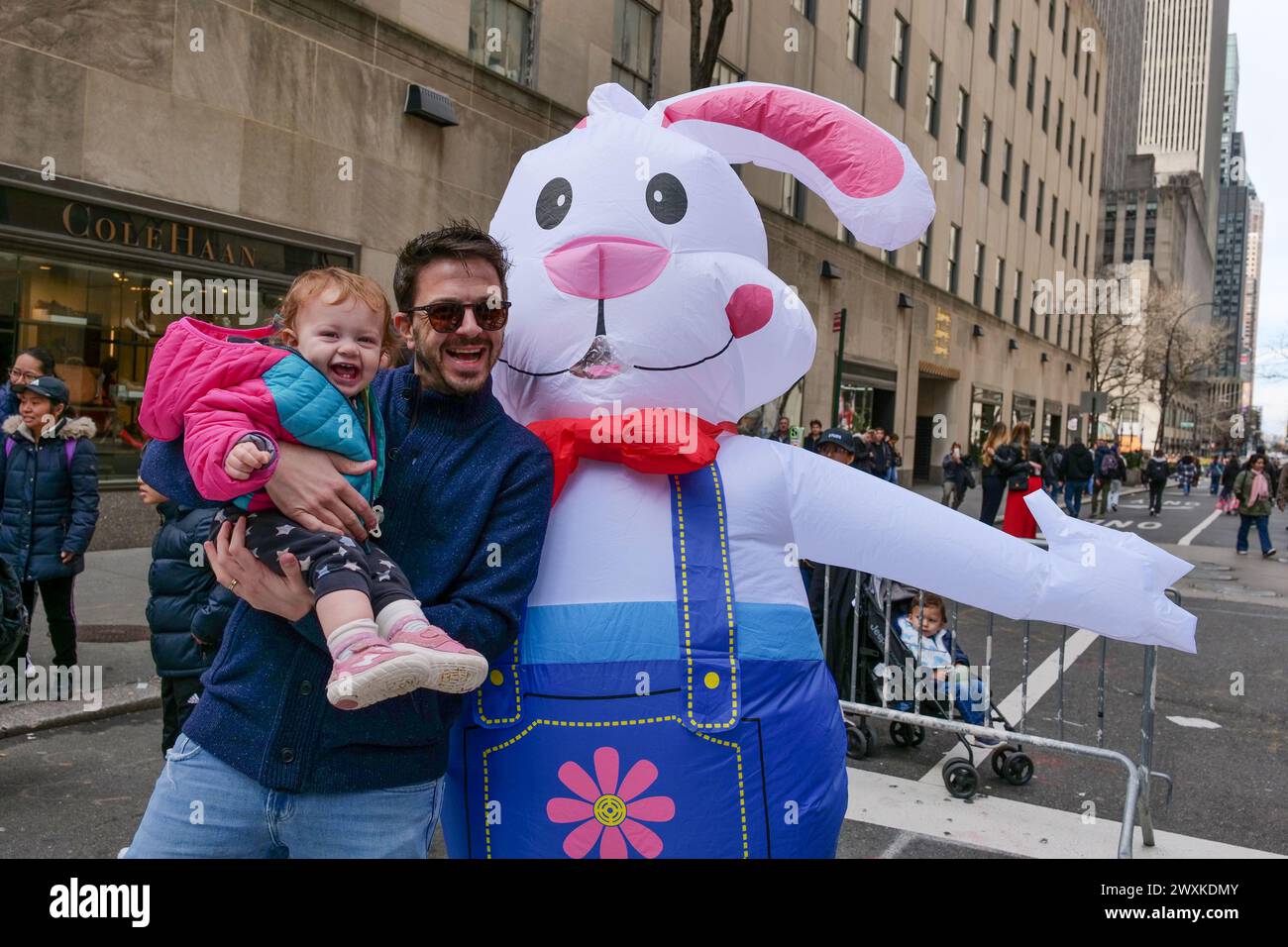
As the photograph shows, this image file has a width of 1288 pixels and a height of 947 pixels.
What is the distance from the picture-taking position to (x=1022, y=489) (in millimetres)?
13539

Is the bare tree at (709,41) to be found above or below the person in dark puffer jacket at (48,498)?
above

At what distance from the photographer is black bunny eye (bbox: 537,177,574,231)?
2600 mm

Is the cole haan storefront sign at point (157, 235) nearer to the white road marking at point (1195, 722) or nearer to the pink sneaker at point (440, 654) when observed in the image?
the pink sneaker at point (440, 654)

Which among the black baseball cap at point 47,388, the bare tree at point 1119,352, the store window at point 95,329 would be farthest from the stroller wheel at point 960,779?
the bare tree at point 1119,352

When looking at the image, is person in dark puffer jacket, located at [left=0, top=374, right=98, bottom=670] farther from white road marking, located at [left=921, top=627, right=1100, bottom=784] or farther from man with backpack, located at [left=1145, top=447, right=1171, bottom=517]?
man with backpack, located at [left=1145, top=447, right=1171, bottom=517]

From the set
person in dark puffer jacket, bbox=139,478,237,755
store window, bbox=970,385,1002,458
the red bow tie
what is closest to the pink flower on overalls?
the red bow tie

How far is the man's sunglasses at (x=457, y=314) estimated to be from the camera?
6.85 ft

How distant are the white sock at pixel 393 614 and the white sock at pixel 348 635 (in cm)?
4

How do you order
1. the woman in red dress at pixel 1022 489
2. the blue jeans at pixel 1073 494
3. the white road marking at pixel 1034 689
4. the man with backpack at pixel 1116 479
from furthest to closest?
the man with backpack at pixel 1116 479, the blue jeans at pixel 1073 494, the woman in red dress at pixel 1022 489, the white road marking at pixel 1034 689

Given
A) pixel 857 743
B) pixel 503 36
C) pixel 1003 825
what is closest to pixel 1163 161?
pixel 503 36

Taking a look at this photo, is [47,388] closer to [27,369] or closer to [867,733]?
[27,369]

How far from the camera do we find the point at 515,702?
2.23 m

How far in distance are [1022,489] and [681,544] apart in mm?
12255

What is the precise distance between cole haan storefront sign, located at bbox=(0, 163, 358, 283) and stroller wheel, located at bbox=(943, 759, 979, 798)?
7474 mm
